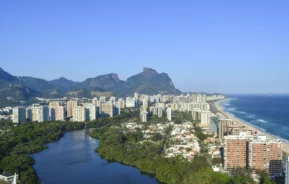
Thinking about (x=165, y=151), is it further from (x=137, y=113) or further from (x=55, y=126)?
(x=137, y=113)

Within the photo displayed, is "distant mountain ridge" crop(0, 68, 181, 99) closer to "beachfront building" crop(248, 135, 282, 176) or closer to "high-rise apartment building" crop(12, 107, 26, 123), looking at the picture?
"high-rise apartment building" crop(12, 107, 26, 123)

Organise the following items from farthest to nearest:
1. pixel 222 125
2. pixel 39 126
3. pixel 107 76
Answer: pixel 107 76
pixel 39 126
pixel 222 125

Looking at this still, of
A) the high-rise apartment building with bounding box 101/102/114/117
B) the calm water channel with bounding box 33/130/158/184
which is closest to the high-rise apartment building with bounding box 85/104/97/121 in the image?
the high-rise apartment building with bounding box 101/102/114/117

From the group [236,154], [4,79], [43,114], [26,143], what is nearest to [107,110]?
[43,114]

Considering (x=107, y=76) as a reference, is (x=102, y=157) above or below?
below

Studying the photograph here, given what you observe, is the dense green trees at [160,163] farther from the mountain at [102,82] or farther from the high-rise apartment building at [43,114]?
the mountain at [102,82]

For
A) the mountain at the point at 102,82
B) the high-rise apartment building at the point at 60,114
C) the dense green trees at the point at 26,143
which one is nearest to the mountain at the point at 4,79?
the mountain at the point at 102,82

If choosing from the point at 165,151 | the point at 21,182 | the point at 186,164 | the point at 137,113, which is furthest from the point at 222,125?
the point at 137,113
